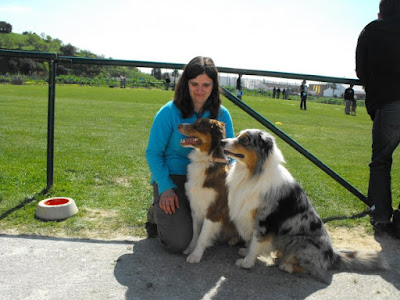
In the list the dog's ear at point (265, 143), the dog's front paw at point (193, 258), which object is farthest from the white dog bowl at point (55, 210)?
the dog's ear at point (265, 143)

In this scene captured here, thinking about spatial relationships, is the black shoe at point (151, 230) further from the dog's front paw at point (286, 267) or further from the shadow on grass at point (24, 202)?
the shadow on grass at point (24, 202)

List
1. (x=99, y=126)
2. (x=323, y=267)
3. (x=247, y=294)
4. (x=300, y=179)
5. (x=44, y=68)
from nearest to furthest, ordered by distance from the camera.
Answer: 1. (x=247, y=294)
2. (x=323, y=267)
3. (x=300, y=179)
4. (x=99, y=126)
5. (x=44, y=68)

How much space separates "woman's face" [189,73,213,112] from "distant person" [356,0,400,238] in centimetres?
189

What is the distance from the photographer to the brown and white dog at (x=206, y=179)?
3.62 m

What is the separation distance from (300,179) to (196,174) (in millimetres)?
3804

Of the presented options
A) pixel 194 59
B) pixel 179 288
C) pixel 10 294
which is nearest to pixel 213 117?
pixel 194 59

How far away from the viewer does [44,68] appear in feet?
266

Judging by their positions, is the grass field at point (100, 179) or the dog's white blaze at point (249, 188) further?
the grass field at point (100, 179)

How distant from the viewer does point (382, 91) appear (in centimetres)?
415

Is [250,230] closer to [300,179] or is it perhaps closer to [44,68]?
[300,179]

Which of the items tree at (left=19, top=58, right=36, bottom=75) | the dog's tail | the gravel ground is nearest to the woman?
the gravel ground

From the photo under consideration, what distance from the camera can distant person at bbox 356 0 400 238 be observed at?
158 inches

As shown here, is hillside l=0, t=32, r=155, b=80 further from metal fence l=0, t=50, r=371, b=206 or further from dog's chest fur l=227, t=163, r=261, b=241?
dog's chest fur l=227, t=163, r=261, b=241

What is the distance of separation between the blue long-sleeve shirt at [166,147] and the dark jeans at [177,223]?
0.65ft
